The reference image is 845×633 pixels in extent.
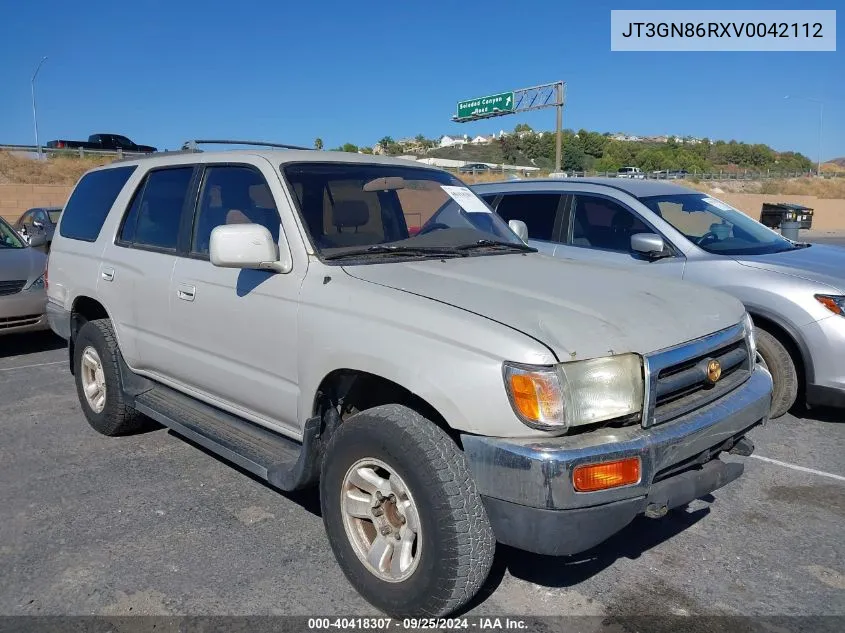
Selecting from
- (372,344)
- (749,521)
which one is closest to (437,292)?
(372,344)

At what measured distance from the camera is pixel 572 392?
8.05 ft

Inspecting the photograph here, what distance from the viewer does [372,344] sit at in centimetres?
278

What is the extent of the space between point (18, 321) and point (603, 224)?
6.10 m

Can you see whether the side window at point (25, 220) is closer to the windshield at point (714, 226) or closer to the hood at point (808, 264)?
the windshield at point (714, 226)

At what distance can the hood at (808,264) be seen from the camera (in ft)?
16.2

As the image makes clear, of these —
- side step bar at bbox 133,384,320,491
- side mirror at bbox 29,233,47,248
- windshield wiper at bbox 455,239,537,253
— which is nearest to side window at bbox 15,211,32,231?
side mirror at bbox 29,233,47,248

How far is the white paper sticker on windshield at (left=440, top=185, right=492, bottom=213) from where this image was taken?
4.18 metres

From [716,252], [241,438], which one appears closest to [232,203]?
[241,438]

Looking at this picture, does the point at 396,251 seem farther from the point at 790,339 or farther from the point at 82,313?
the point at 790,339

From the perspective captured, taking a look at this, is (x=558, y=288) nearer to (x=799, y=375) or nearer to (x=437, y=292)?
(x=437, y=292)

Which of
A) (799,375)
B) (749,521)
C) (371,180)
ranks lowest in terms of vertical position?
(749,521)

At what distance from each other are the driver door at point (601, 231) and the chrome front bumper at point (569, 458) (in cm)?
334

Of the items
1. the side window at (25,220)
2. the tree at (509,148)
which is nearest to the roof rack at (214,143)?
the side window at (25,220)

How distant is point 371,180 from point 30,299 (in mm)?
5392
